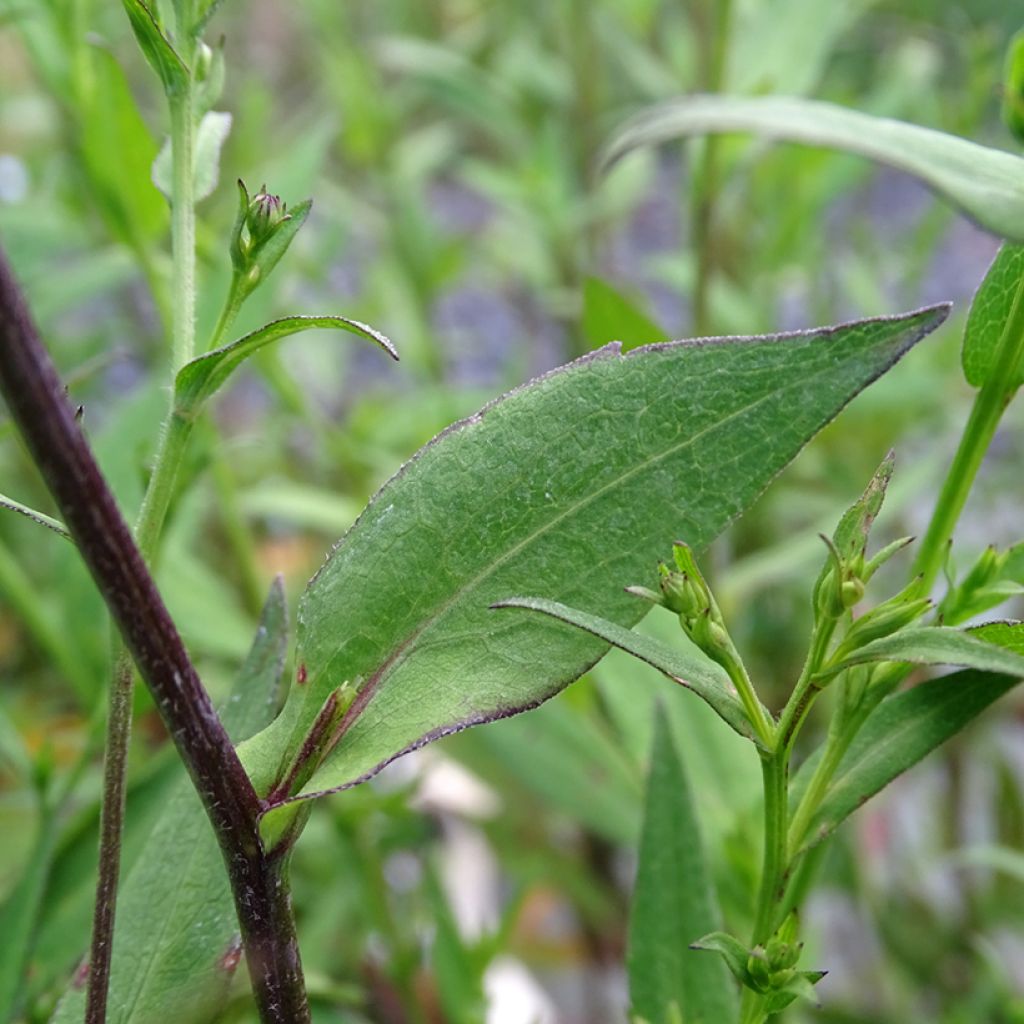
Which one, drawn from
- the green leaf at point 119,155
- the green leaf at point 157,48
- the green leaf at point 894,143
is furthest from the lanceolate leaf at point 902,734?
the green leaf at point 119,155

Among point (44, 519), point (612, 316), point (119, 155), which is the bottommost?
point (44, 519)

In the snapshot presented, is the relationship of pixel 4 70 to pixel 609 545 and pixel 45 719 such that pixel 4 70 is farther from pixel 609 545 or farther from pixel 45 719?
pixel 609 545

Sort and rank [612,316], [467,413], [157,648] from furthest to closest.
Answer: [467,413] → [612,316] → [157,648]

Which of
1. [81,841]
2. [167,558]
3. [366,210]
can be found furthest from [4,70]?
[81,841]

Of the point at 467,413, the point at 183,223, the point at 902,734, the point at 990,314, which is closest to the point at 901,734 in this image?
the point at 902,734

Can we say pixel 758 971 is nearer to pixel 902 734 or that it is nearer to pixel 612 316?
pixel 902 734

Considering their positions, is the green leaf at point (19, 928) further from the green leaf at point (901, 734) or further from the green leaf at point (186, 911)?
the green leaf at point (901, 734)

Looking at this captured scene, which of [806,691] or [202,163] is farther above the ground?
[202,163]
